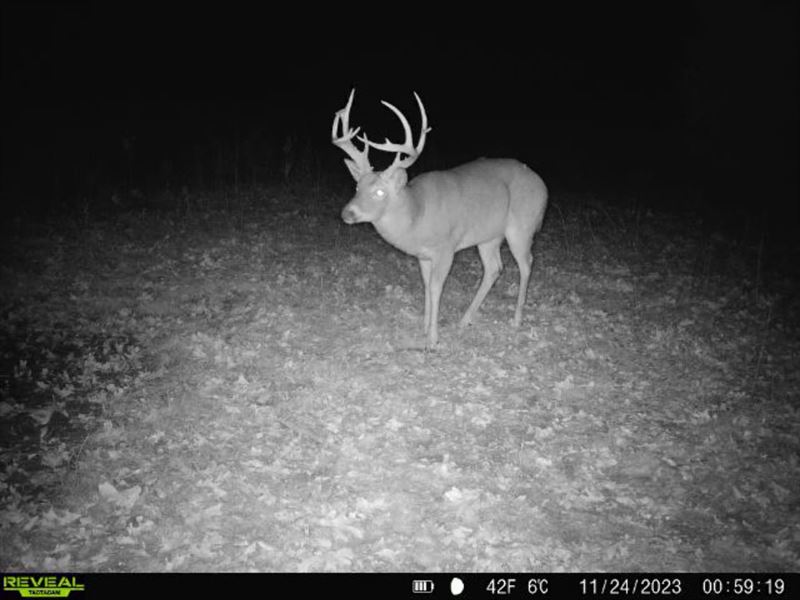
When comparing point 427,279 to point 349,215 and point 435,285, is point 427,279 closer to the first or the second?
point 435,285

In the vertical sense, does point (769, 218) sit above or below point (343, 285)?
above

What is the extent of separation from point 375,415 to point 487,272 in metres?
3.05

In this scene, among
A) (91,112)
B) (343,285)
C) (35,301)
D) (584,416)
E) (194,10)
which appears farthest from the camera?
(194,10)

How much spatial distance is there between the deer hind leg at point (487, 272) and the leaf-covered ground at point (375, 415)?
232 millimetres

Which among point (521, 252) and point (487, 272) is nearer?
point (521, 252)

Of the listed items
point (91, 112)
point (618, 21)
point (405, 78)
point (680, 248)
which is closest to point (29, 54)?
point (91, 112)

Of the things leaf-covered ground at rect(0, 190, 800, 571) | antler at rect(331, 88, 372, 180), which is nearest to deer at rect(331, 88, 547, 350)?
antler at rect(331, 88, 372, 180)

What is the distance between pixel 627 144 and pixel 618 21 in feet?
28.6

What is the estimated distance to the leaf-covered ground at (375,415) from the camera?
430 centimetres

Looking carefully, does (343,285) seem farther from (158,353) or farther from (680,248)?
(680,248)

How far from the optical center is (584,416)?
5934mm

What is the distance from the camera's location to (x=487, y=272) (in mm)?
8086
